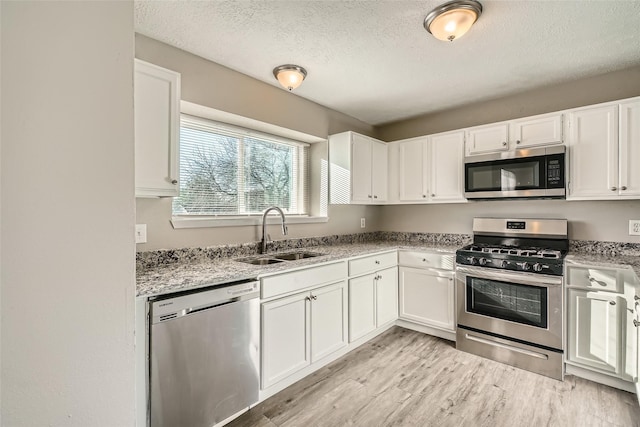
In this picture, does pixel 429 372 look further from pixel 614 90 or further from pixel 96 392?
pixel 614 90

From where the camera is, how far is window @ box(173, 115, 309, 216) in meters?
2.38

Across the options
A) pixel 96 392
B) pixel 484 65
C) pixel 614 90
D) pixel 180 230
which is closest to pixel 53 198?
pixel 96 392

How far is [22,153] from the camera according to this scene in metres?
0.62

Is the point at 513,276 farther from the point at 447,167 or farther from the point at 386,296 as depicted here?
the point at 447,167

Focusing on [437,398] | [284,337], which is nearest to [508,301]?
[437,398]

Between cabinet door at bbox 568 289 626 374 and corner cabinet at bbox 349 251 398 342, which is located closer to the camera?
cabinet door at bbox 568 289 626 374

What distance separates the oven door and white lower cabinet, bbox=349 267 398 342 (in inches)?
25.2

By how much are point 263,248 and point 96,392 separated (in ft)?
6.22

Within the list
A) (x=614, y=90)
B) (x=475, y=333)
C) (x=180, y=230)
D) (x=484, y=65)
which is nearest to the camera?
(x=180, y=230)

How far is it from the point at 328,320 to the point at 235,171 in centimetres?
149

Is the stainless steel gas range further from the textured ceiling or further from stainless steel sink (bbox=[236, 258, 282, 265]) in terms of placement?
stainless steel sink (bbox=[236, 258, 282, 265])

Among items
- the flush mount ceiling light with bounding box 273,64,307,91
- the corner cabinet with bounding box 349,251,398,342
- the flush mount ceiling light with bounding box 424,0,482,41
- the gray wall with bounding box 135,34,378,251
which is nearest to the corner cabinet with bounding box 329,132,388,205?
the gray wall with bounding box 135,34,378,251

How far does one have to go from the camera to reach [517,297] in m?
2.49

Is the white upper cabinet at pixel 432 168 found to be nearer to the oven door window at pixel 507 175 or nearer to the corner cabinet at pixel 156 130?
the oven door window at pixel 507 175
